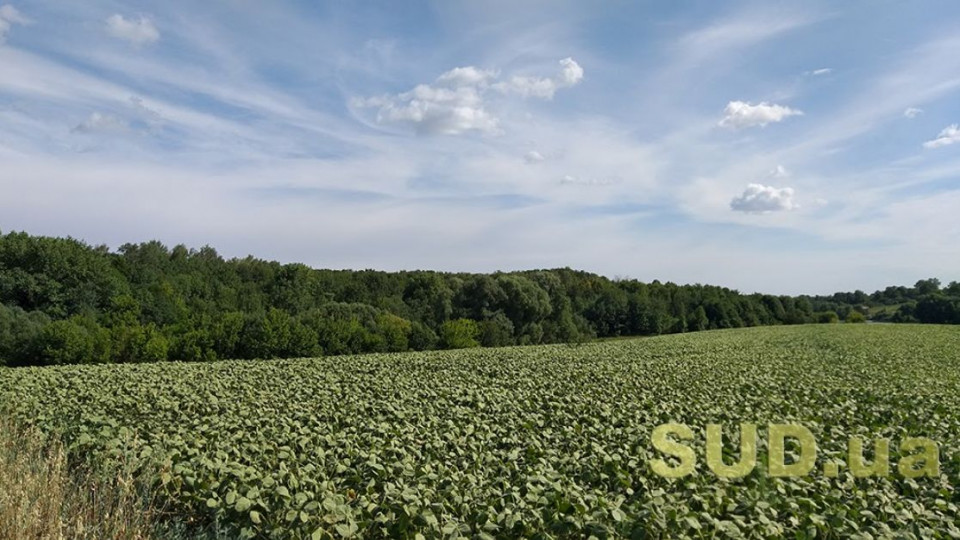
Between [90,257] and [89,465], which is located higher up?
[90,257]

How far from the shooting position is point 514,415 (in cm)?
805

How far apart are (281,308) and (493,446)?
→ 3286cm

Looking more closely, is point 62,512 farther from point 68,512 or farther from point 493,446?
point 493,446

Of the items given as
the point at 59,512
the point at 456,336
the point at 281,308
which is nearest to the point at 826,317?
the point at 456,336

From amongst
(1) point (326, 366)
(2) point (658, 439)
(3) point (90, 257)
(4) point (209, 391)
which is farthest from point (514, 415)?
(3) point (90, 257)

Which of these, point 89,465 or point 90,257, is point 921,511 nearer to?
point 89,465

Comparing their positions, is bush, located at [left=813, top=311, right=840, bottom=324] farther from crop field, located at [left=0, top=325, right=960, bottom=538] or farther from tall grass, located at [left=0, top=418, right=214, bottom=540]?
tall grass, located at [left=0, top=418, right=214, bottom=540]

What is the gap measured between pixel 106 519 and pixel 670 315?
182ft

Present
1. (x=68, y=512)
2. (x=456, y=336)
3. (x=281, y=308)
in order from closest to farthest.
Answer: (x=68, y=512)
(x=456, y=336)
(x=281, y=308)

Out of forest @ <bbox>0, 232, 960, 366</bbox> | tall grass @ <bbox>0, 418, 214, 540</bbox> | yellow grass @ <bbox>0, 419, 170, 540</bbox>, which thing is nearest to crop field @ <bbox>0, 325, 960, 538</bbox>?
tall grass @ <bbox>0, 418, 214, 540</bbox>

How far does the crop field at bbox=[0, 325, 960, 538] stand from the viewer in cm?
411

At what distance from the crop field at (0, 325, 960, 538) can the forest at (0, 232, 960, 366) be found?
28.6 feet

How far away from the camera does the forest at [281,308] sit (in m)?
21.5

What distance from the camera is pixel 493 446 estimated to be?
21.4 feet
